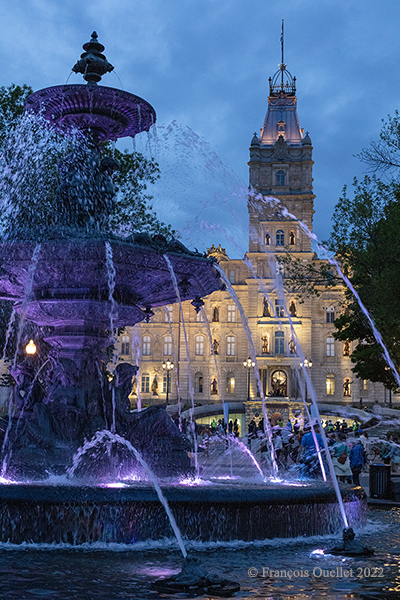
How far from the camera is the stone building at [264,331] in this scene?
59.7 metres

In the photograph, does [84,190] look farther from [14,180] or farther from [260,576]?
[14,180]

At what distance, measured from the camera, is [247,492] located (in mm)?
6703

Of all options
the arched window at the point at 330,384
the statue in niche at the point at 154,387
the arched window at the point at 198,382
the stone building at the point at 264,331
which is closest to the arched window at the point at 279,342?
A: the stone building at the point at 264,331

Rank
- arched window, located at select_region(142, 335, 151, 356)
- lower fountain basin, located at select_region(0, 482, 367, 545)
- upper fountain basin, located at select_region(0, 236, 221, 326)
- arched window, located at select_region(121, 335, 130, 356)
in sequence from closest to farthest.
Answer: lower fountain basin, located at select_region(0, 482, 367, 545) < upper fountain basin, located at select_region(0, 236, 221, 326) < arched window, located at select_region(142, 335, 151, 356) < arched window, located at select_region(121, 335, 130, 356)

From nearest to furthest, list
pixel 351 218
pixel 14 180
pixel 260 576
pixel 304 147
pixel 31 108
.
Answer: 1. pixel 260 576
2. pixel 31 108
3. pixel 14 180
4. pixel 351 218
5. pixel 304 147

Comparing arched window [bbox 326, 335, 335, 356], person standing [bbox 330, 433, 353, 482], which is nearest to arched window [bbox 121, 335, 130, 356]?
arched window [bbox 326, 335, 335, 356]

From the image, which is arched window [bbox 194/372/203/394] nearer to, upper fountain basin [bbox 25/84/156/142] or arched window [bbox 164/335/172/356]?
arched window [bbox 164/335/172/356]

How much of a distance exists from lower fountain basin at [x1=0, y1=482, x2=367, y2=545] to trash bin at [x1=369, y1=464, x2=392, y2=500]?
5.96 m

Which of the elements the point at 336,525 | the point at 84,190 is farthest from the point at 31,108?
the point at 336,525

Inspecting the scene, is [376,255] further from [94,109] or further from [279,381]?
[279,381]

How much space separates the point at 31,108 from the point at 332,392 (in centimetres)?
5368

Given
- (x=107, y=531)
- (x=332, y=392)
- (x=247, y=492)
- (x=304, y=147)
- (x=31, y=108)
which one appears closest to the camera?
(x=107, y=531)

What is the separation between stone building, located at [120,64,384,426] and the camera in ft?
196

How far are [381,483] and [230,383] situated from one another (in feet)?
163
